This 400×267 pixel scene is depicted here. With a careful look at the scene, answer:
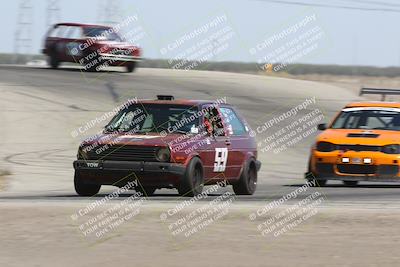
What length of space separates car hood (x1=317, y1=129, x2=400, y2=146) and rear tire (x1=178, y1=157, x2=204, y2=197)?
3730 millimetres

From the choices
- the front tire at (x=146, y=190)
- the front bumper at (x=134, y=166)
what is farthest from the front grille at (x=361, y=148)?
the front bumper at (x=134, y=166)

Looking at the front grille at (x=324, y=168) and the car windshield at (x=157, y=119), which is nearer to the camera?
the car windshield at (x=157, y=119)

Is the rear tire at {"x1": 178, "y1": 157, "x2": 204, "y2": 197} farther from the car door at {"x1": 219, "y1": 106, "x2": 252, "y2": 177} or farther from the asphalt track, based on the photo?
the car door at {"x1": 219, "y1": 106, "x2": 252, "y2": 177}

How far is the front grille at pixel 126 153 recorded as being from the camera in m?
14.7

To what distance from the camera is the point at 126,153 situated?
14797 mm

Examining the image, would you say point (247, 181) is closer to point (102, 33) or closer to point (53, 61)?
point (102, 33)

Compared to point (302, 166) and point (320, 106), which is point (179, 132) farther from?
point (320, 106)

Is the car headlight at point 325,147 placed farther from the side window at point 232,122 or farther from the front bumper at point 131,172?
the front bumper at point 131,172

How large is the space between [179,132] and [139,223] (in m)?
3.99

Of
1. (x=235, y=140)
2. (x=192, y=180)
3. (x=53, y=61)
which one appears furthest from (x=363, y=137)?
(x=53, y=61)

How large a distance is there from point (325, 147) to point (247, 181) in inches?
90.6

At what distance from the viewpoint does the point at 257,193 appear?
16922 mm

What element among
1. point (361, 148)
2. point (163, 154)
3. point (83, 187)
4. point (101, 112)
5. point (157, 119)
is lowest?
point (101, 112)

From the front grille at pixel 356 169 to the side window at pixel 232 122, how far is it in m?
2.04
